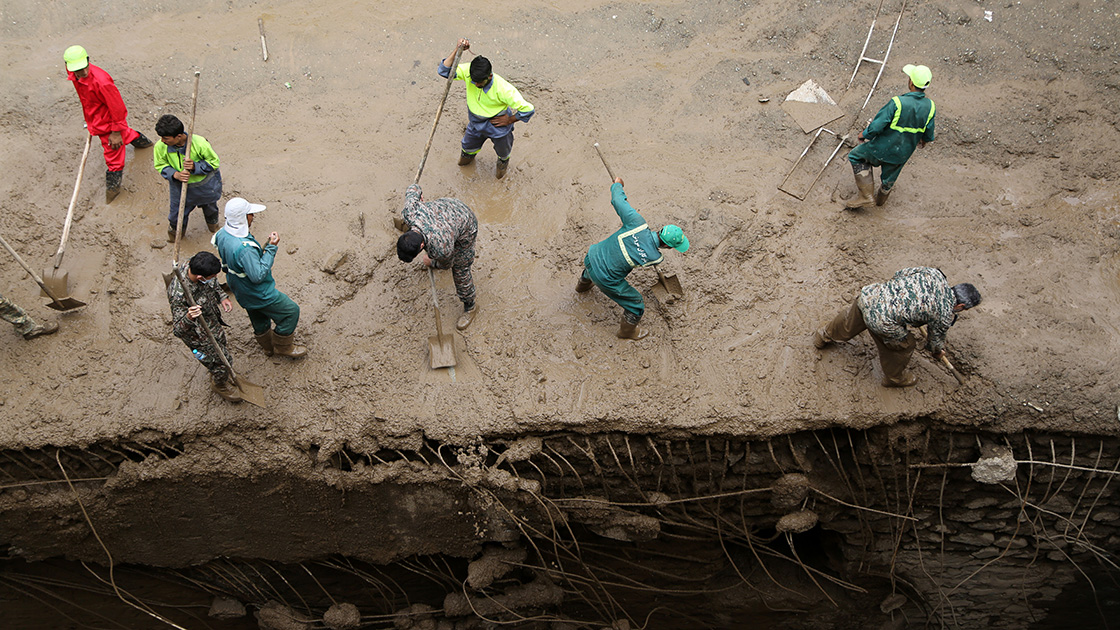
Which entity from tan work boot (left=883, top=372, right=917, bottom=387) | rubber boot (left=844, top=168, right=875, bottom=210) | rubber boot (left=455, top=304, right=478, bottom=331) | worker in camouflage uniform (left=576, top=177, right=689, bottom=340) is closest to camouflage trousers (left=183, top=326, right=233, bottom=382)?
rubber boot (left=455, top=304, right=478, bottom=331)

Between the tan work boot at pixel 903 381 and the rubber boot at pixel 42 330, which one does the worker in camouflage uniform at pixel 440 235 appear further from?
the tan work boot at pixel 903 381

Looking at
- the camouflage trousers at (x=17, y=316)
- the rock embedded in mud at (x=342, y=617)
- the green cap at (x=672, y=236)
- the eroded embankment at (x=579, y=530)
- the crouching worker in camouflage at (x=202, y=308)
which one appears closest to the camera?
the crouching worker in camouflage at (x=202, y=308)

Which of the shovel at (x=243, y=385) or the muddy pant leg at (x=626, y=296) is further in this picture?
the muddy pant leg at (x=626, y=296)

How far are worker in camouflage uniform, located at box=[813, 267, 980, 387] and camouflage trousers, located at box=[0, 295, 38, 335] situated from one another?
19.5 feet

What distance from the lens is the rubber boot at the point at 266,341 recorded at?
5.29 m

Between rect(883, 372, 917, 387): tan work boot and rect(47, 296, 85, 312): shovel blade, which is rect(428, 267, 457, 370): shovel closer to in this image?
rect(47, 296, 85, 312): shovel blade

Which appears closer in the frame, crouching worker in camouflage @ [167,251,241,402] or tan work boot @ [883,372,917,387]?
crouching worker in camouflage @ [167,251,241,402]

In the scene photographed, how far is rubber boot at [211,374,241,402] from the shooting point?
16.9 ft

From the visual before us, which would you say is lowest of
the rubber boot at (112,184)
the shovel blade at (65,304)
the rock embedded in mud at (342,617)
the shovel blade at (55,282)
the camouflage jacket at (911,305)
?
the rock embedded in mud at (342,617)

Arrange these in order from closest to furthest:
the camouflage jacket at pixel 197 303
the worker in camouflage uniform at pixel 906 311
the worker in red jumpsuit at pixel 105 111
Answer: the camouflage jacket at pixel 197 303 → the worker in camouflage uniform at pixel 906 311 → the worker in red jumpsuit at pixel 105 111

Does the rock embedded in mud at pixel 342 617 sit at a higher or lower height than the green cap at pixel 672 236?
lower

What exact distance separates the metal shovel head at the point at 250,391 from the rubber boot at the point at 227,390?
0.10ft

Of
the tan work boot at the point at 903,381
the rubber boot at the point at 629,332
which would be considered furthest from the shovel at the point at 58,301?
the tan work boot at the point at 903,381

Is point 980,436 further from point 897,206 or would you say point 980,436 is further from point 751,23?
point 751,23
